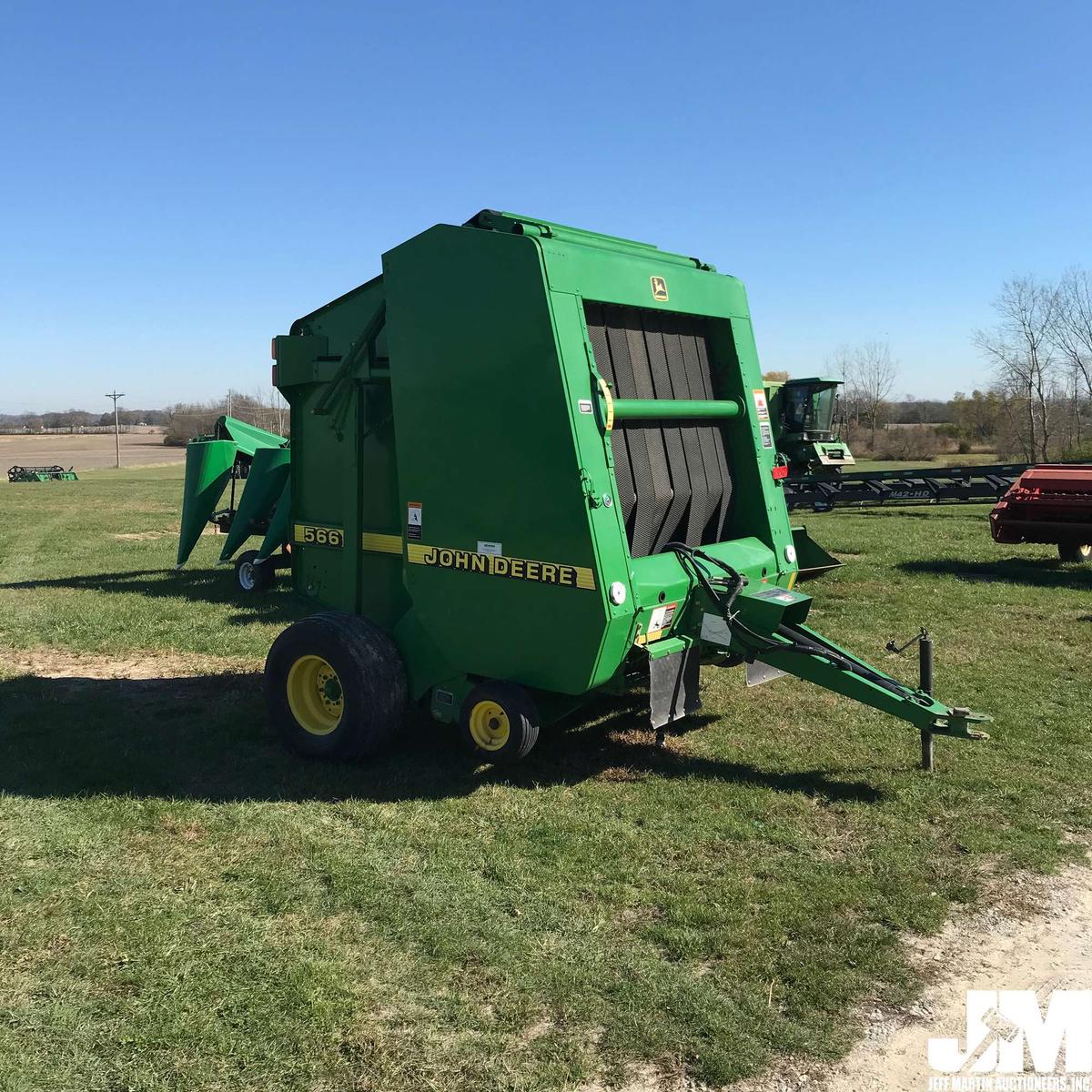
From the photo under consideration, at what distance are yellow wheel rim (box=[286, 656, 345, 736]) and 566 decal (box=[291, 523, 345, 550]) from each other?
0.88 m

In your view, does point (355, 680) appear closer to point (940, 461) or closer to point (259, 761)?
point (259, 761)

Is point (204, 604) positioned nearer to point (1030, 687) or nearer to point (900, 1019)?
point (1030, 687)

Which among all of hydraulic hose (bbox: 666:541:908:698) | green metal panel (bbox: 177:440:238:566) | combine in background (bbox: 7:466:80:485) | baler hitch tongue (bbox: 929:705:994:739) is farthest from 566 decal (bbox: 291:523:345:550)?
combine in background (bbox: 7:466:80:485)

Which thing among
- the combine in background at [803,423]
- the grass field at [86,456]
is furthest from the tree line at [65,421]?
the combine in background at [803,423]

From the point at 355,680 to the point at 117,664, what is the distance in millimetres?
4004

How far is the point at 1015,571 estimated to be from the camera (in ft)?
40.9

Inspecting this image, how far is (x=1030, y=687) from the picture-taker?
7277 mm

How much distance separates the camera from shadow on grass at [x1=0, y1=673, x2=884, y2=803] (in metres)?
5.41

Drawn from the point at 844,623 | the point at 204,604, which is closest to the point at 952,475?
the point at 844,623

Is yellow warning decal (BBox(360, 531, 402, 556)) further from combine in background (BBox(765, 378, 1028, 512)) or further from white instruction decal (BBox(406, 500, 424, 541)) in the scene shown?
combine in background (BBox(765, 378, 1028, 512))

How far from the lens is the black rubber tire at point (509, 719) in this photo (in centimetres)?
510

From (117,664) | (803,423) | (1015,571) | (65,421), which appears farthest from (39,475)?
(65,421)

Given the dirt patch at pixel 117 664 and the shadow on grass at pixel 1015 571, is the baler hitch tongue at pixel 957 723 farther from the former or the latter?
the shadow on grass at pixel 1015 571

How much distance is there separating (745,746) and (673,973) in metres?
2.62
